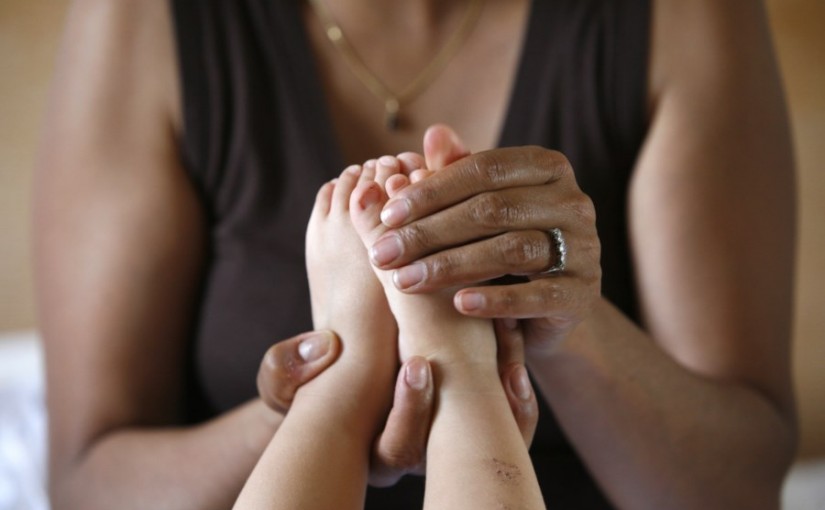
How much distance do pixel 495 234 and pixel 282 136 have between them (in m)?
0.29

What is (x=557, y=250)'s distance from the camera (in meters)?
0.46

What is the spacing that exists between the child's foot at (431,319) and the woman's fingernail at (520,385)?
15 millimetres

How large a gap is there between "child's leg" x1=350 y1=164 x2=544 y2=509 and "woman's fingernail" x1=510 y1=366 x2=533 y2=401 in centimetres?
1

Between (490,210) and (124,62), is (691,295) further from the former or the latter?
(124,62)

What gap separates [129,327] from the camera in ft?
2.14

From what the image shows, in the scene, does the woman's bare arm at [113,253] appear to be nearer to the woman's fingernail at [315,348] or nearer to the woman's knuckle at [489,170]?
the woman's fingernail at [315,348]

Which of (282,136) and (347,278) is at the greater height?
(282,136)

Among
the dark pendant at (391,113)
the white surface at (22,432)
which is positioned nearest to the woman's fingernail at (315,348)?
the dark pendant at (391,113)

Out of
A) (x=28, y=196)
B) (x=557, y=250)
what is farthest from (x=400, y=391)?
(x=28, y=196)

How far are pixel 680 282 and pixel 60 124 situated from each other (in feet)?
1.63

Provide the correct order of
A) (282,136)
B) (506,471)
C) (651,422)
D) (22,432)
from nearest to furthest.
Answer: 1. (506,471)
2. (651,422)
3. (282,136)
4. (22,432)

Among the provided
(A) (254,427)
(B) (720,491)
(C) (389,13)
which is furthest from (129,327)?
(B) (720,491)

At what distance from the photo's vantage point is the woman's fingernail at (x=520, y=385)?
0.48m

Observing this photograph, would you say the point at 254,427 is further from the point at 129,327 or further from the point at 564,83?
the point at 564,83
